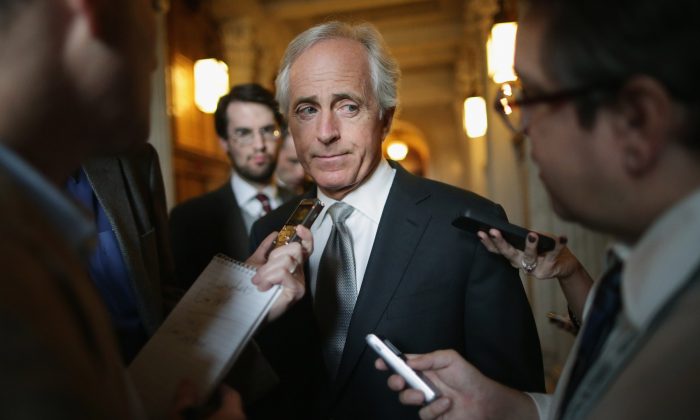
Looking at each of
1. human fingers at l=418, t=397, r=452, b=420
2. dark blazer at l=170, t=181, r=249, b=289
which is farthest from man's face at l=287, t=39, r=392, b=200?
dark blazer at l=170, t=181, r=249, b=289

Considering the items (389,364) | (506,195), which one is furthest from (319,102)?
(506,195)

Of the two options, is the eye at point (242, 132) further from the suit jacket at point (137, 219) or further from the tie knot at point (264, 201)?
the suit jacket at point (137, 219)

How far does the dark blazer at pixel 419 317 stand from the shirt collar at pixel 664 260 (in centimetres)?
88

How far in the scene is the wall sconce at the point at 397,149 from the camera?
16.5 m

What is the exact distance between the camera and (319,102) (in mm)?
1867

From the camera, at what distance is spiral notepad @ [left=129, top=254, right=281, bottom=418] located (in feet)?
3.54

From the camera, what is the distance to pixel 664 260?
0.76 meters

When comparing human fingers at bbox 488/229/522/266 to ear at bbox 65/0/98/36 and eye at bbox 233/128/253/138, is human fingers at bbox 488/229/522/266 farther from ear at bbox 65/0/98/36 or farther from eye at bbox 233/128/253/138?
eye at bbox 233/128/253/138

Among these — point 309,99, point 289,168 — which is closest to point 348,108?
point 309,99

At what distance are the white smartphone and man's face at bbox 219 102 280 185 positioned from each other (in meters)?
2.33

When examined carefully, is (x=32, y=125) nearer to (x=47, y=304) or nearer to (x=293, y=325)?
(x=47, y=304)

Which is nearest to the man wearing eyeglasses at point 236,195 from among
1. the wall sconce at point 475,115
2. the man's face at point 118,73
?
the man's face at point 118,73

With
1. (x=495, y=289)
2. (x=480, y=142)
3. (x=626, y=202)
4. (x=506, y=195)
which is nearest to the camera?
(x=626, y=202)

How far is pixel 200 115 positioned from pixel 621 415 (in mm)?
6823
